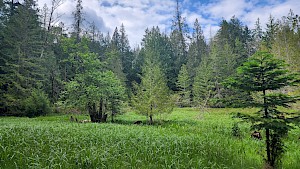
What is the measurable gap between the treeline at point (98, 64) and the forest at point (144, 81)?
71mm

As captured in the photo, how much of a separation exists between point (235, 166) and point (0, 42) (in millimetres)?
26166

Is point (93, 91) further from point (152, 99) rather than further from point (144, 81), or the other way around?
point (152, 99)

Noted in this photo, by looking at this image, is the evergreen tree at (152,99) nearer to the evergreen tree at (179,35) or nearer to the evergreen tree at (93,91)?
the evergreen tree at (93,91)

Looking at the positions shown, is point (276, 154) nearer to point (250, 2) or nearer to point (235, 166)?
point (235, 166)

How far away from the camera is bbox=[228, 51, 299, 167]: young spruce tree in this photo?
158 inches

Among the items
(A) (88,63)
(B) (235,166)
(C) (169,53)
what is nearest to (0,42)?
(A) (88,63)

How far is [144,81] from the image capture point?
13523 millimetres

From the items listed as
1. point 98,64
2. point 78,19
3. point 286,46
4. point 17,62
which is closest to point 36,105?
point 17,62

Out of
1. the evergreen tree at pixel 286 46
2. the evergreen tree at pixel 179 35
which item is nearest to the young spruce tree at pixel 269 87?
the evergreen tree at pixel 286 46

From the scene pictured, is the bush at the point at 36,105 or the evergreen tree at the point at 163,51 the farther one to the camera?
the evergreen tree at the point at 163,51

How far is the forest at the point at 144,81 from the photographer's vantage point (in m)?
4.29

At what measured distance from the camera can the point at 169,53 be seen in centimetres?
4294

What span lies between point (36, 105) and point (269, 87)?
19918 millimetres

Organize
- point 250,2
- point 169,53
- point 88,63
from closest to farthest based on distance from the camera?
point 250,2, point 88,63, point 169,53
